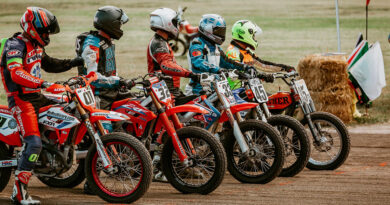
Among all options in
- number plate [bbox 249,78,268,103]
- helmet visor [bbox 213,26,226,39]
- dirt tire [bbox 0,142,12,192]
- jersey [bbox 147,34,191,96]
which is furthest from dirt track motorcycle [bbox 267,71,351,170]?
dirt tire [bbox 0,142,12,192]

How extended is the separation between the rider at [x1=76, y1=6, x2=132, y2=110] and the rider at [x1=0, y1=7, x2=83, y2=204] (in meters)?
0.65

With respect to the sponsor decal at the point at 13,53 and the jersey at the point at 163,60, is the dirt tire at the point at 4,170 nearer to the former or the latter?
the sponsor decal at the point at 13,53

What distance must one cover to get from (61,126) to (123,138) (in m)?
0.71

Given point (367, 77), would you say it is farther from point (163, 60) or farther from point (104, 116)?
point (104, 116)

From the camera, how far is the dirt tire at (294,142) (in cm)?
791

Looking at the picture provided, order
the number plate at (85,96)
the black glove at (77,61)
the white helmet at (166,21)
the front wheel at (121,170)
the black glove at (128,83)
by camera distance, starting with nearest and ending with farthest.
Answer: the front wheel at (121,170), the number plate at (85,96), the black glove at (128,83), the black glove at (77,61), the white helmet at (166,21)

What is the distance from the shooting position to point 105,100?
7711mm

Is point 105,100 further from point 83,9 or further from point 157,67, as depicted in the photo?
point 83,9

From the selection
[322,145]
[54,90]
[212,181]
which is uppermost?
[54,90]

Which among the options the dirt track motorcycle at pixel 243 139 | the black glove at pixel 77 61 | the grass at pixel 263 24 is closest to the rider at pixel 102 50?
the black glove at pixel 77 61

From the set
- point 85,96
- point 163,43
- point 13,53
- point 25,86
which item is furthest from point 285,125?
point 13,53

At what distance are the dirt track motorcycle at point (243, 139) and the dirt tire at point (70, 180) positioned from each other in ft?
4.05

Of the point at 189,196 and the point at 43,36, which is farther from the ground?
the point at 43,36

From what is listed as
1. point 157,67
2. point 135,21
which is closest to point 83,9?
point 135,21
